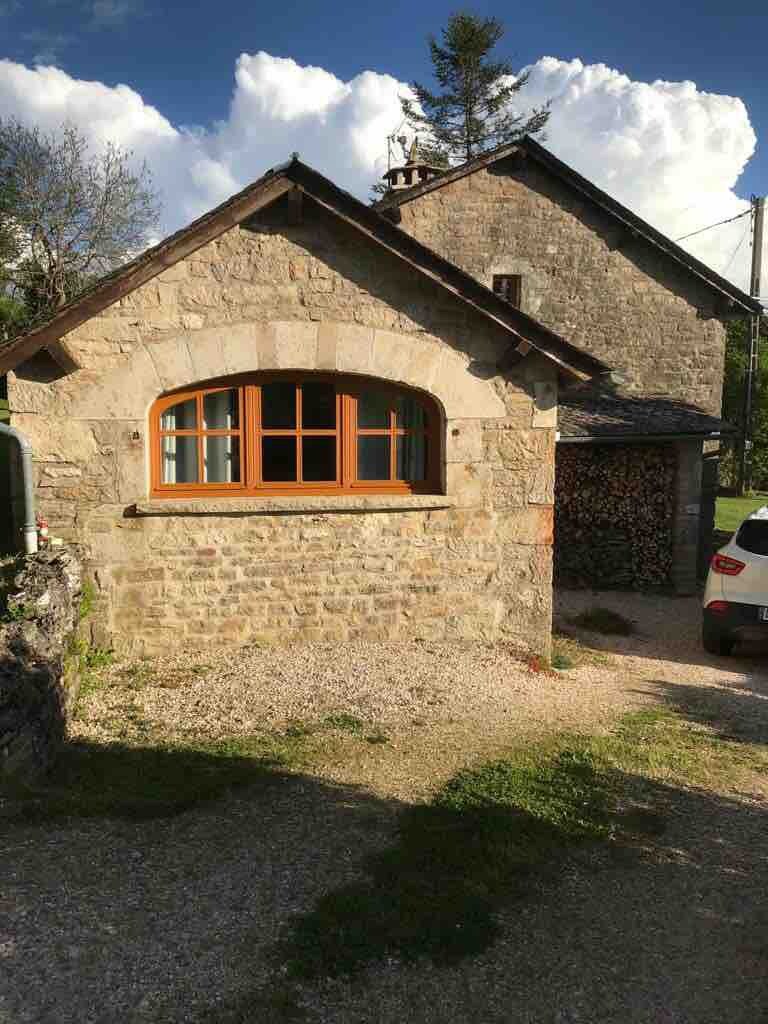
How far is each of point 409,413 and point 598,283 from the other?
277 inches

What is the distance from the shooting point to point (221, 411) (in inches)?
293

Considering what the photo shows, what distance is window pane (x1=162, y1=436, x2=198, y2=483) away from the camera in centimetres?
740

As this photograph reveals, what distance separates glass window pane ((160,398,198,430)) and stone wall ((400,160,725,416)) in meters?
7.20

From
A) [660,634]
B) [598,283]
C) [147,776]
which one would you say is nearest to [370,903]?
[147,776]

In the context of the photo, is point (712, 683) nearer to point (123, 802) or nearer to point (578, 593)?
point (578, 593)

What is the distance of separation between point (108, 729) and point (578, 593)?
825 centimetres

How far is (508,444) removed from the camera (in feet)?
25.6

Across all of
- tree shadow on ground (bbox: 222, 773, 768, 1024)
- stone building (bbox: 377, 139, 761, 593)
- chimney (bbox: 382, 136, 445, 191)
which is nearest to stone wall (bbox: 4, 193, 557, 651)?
tree shadow on ground (bbox: 222, 773, 768, 1024)

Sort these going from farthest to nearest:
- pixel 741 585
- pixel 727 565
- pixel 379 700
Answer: pixel 727 565
pixel 741 585
pixel 379 700

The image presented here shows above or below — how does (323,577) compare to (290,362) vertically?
below

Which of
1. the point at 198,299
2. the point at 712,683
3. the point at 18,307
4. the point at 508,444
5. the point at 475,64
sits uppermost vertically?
the point at 475,64

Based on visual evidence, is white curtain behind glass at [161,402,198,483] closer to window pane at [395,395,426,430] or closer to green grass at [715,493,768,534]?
window pane at [395,395,426,430]

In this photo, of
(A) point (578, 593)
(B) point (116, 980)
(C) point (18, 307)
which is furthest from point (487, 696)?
(C) point (18, 307)

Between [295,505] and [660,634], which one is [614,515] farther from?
[295,505]
